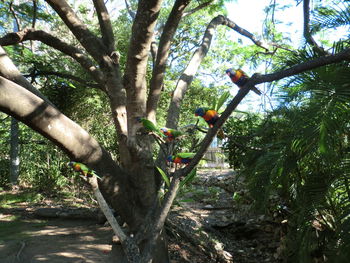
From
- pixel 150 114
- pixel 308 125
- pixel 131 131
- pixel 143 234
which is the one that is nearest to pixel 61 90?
pixel 150 114

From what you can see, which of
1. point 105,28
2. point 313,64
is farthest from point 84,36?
point 313,64

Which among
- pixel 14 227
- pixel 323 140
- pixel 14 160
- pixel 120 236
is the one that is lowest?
pixel 14 227

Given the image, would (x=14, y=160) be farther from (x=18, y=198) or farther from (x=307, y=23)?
(x=307, y=23)

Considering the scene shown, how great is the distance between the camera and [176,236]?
13.1ft

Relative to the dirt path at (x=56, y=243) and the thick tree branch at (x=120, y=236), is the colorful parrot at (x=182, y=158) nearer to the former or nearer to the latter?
the thick tree branch at (x=120, y=236)

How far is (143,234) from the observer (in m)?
2.05

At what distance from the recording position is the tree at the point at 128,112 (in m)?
1.94

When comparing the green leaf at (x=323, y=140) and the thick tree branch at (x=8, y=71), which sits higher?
the thick tree branch at (x=8, y=71)

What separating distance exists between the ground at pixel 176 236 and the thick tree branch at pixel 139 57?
3.73ft

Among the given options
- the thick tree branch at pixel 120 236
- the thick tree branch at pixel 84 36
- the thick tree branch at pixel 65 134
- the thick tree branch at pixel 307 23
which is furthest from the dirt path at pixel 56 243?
the thick tree branch at pixel 307 23

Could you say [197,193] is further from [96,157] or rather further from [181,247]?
[96,157]

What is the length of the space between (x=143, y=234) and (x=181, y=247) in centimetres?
200

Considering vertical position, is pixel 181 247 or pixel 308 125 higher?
pixel 308 125

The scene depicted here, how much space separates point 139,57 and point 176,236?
Answer: 8.24ft
